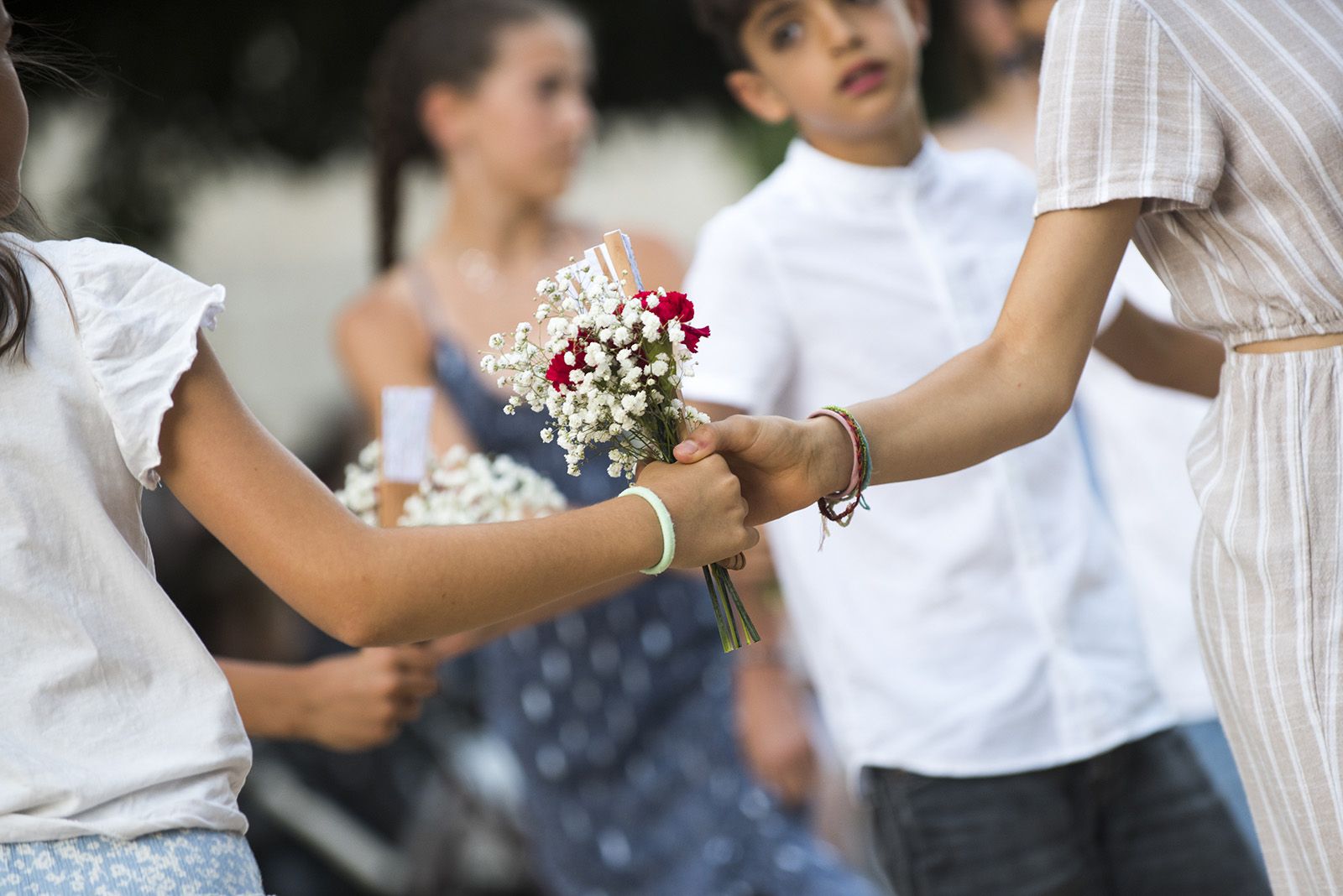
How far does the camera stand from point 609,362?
73.7 inches

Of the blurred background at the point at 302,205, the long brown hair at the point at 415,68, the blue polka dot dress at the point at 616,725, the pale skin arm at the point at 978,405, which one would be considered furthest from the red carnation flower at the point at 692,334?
the blurred background at the point at 302,205

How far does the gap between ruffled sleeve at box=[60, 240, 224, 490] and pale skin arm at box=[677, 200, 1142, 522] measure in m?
0.63

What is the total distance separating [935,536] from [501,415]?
1.65m

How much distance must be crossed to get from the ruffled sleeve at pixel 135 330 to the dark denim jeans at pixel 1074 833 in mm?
→ 1517

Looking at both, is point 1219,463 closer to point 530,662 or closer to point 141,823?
point 141,823

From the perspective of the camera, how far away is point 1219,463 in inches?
78.1

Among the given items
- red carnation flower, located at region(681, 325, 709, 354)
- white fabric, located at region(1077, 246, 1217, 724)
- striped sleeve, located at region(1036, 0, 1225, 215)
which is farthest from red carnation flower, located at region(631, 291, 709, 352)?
white fabric, located at region(1077, 246, 1217, 724)

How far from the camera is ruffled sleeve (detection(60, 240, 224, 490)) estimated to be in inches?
61.8

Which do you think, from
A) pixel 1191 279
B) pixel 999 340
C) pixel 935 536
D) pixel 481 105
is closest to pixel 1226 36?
pixel 1191 279

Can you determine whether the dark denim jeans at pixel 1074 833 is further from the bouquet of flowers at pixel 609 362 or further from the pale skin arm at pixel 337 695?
the bouquet of flowers at pixel 609 362

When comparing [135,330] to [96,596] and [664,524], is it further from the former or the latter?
[664,524]

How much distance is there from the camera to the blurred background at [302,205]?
4.78 metres

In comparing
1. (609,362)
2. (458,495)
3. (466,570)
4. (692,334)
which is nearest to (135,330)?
(466,570)

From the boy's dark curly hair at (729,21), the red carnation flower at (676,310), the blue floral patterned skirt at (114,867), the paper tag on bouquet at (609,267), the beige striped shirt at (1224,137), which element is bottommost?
the blue floral patterned skirt at (114,867)
